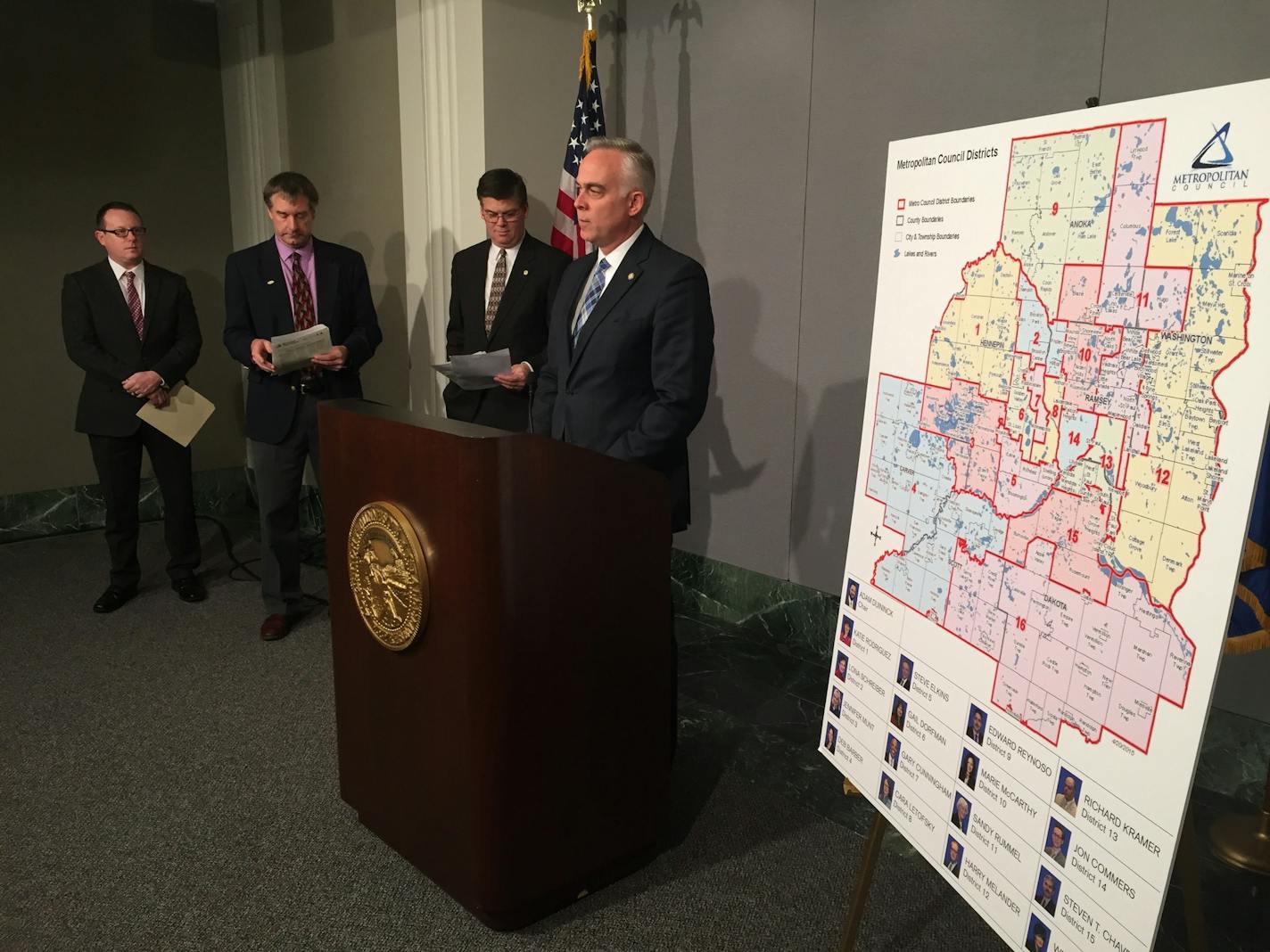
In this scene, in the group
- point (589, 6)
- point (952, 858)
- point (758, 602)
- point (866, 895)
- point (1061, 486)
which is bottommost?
point (758, 602)

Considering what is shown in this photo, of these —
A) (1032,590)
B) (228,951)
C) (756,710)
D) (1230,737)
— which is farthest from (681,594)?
(1032,590)

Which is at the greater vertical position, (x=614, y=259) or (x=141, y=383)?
(x=614, y=259)

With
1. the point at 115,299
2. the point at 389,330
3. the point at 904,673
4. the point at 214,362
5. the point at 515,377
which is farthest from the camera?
the point at 214,362

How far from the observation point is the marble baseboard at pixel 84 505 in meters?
4.93

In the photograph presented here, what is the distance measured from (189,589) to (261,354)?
1218 millimetres

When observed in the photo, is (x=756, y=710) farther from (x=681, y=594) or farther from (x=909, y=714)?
(x=909, y=714)

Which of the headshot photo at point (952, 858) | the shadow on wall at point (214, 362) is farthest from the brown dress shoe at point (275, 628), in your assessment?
the headshot photo at point (952, 858)

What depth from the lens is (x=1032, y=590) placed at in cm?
123

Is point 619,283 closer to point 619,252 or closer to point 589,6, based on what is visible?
point 619,252

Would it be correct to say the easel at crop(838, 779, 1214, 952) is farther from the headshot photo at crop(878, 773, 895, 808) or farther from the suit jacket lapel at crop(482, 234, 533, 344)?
the suit jacket lapel at crop(482, 234, 533, 344)

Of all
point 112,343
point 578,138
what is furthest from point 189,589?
point 578,138

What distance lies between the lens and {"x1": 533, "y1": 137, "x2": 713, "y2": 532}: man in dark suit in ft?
7.48

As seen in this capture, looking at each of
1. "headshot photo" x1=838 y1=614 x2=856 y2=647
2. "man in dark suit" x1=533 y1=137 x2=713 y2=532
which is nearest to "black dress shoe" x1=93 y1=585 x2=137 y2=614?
"man in dark suit" x1=533 y1=137 x2=713 y2=532

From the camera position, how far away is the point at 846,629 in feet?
5.47
